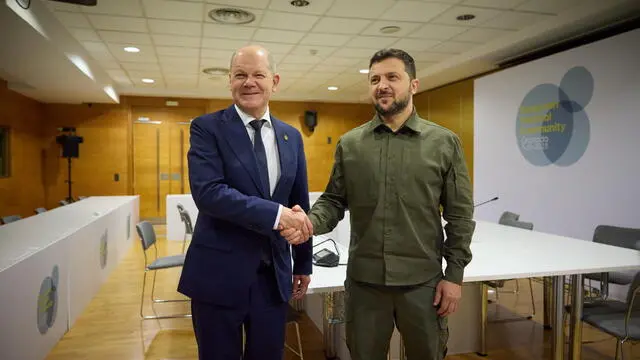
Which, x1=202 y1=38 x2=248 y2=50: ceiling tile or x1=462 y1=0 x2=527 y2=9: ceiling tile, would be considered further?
x1=202 y1=38 x2=248 y2=50: ceiling tile

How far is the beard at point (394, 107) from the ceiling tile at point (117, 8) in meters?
3.74

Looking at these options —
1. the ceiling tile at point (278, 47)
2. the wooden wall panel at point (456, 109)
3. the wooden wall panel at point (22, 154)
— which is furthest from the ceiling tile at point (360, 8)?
the wooden wall panel at point (22, 154)

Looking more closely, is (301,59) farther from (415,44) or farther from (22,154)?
(22,154)

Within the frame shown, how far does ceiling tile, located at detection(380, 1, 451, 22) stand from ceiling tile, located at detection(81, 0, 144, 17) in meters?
2.62

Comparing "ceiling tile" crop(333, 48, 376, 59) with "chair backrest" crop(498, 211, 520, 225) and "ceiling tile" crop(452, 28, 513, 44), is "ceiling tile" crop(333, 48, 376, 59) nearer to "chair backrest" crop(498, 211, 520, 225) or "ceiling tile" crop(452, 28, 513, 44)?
"ceiling tile" crop(452, 28, 513, 44)

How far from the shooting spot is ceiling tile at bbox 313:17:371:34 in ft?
16.6

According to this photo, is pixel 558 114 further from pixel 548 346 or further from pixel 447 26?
pixel 548 346

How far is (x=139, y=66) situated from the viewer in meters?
7.48

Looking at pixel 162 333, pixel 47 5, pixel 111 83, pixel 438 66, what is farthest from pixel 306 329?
pixel 111 83

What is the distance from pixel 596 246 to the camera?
10.2ft

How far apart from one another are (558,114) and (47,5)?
5.92 m

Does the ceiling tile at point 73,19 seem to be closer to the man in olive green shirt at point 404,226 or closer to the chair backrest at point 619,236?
the man in olive green shirt at point 404,226

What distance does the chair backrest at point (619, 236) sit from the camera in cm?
339

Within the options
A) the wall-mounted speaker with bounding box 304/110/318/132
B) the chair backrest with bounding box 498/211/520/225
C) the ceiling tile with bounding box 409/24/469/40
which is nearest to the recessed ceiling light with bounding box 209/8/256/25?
the ceiling tile with bounding box 409/24/469/40
